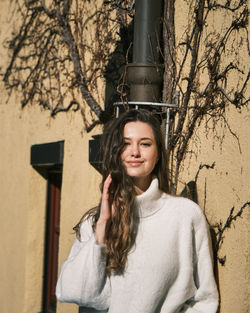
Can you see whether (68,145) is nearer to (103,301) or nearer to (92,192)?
(92,192)

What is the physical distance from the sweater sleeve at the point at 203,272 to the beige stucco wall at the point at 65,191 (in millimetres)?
181

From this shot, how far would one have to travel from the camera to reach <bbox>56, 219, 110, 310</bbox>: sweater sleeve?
2.24 meters

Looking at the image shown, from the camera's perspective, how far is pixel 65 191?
14.1ft

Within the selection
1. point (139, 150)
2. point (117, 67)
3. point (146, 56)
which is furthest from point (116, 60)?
point (139, 150)

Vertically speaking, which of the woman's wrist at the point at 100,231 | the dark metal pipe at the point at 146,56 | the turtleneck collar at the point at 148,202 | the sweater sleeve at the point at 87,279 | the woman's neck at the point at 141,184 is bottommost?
the sweater sleeve at the point at 87,279

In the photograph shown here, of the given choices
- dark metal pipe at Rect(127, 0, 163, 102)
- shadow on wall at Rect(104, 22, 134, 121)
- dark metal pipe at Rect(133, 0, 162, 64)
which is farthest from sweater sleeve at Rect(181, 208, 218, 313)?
shadow on wall at Rect(104, 22, 134, 121)

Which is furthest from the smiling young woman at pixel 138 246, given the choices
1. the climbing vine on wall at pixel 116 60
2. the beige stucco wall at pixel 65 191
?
the climbing vine on wall at pixel 116 60

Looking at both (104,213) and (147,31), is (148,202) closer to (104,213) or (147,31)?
(104,213)

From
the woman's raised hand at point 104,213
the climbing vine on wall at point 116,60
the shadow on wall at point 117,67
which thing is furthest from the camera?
the shadow on wall at point 117,67

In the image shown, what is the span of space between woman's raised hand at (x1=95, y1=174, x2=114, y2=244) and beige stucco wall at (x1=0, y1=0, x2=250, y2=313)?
0.77 meters

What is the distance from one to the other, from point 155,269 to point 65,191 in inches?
86.2

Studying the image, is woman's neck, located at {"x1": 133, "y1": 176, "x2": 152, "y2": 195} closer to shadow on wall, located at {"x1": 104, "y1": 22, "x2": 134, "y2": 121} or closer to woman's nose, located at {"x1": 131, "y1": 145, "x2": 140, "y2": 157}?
woman's nose, located at {"x1": 131, "y1": 145, "x2": 140, "y2": 157}

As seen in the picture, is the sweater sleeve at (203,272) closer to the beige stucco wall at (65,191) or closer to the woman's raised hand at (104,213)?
the beige stucco wall at (65,191)

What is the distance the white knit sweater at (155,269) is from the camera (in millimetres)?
2273
